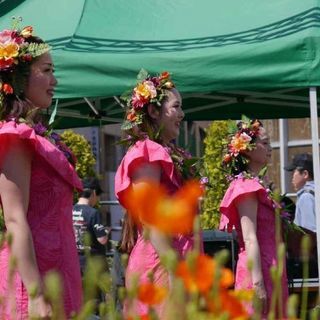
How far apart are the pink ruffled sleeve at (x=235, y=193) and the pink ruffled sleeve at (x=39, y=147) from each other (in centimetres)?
166

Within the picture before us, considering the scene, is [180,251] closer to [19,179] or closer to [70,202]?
[70,202]

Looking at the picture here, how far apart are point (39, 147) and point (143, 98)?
3.75 ft

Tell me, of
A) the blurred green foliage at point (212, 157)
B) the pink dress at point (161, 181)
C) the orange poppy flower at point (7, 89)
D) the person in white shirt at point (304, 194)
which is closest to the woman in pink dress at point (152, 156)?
the pink dress at point (161, 181)

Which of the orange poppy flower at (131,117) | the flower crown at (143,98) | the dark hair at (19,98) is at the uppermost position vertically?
the flower crown at (143,98)

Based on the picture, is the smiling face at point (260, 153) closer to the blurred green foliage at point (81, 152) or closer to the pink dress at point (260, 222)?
the pink dress at point (260, 222)

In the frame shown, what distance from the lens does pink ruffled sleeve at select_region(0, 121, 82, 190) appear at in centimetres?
276

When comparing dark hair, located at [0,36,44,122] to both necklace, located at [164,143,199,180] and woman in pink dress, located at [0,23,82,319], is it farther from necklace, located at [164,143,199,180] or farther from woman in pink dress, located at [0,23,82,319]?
necklace, located at [164,143,199,180]

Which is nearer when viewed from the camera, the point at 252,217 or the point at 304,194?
the point at 252,217

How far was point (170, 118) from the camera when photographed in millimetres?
3805

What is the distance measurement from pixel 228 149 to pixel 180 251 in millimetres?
1607

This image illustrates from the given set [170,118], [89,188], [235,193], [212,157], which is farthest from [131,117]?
[212,157]

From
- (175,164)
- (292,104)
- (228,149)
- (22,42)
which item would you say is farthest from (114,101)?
(22,42)

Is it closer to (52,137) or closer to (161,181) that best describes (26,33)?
(52,137)

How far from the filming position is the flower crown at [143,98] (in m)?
3.88
